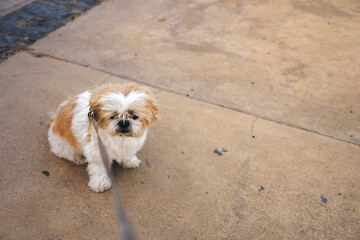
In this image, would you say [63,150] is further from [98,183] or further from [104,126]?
[104,126]

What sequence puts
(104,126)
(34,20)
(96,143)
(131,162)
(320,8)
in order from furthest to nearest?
(320,8) → (34,20) → (131,162) → (96,143) → (104,126)

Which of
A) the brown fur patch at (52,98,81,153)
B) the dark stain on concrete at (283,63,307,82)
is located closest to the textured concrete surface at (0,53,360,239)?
the brown fur patch at (52,98,81,153)

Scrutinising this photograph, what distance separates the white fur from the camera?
2.50 metres

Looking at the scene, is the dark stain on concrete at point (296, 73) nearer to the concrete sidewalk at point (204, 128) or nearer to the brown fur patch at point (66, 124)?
the concrete sidewalk at point (204, 128)

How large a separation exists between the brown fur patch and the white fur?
7 centimetres

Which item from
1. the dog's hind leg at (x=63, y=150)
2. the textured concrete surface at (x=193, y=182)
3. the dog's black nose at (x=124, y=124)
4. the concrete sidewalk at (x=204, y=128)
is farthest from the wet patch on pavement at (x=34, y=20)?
the dog's black nose at (x=124, y=124)

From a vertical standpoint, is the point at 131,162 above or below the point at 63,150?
below

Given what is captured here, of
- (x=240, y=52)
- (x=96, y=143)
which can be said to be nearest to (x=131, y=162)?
(x=96, y=143)

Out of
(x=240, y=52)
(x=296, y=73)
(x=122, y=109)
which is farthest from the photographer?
(x=240, y=52)

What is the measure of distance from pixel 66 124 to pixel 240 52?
3.64 m

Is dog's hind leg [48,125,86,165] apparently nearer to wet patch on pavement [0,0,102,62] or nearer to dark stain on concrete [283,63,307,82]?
wet patch on pavement [0,0,102,62]

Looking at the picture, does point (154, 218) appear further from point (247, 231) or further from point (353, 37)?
point (353, 37)

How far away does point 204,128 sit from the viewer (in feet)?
12.7

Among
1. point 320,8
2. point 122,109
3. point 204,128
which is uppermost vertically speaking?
point 122,109
